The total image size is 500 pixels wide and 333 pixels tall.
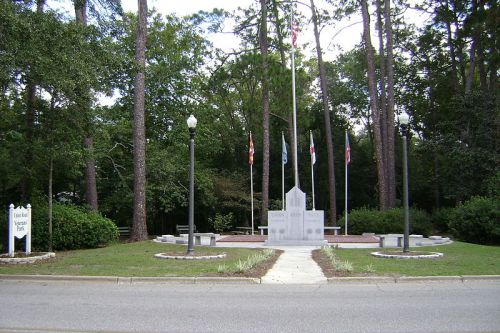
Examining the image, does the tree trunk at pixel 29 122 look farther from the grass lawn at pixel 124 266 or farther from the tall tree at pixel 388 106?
the tall tree at pixel 388 106

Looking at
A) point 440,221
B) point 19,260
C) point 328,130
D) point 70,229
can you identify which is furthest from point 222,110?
point 19,260

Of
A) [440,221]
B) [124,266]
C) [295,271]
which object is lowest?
[295,271]

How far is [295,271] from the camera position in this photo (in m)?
13.1

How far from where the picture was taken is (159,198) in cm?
3056

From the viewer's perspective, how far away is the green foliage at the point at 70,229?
749 inches

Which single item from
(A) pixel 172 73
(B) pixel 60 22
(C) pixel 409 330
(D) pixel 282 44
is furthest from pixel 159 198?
(C) pixel 409 330

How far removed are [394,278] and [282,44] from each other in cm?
2757

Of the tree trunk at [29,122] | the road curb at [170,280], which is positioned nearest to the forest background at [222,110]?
the tree trunk at [29,122]

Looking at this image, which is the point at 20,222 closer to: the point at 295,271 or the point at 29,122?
the point at 29,122

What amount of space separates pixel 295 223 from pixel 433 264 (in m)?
8.88

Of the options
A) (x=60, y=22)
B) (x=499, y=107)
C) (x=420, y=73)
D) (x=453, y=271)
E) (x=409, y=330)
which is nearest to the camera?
(x=409, y=330)

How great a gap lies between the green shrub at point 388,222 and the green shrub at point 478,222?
3314 mm

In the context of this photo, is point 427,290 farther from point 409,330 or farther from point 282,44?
point 282,44

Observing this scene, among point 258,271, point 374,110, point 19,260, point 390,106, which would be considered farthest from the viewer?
point 390,106
